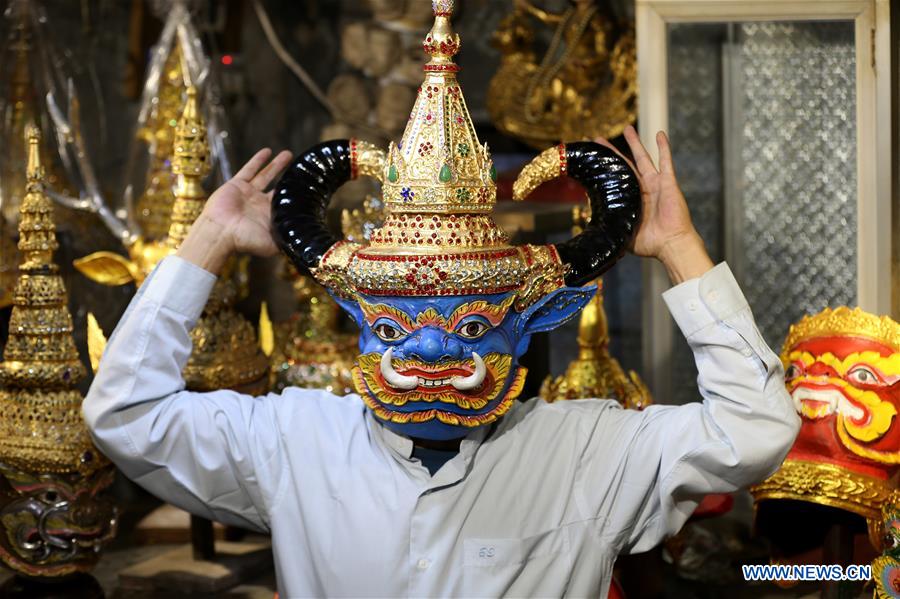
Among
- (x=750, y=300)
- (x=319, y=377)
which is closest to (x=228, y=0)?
(x=319, y=377)

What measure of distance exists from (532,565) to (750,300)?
3.84 ft

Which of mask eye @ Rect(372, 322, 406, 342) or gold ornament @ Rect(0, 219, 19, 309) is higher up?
gold ornament @ Rect(0, 219, 19, 309)

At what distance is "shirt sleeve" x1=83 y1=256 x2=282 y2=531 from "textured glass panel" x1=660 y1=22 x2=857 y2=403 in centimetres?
122

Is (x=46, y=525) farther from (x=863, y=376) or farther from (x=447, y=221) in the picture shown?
(x=863, y=376)

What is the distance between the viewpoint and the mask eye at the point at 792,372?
109 inches

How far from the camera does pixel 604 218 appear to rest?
99.7 inches

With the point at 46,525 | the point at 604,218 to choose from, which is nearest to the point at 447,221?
the point at 604,218

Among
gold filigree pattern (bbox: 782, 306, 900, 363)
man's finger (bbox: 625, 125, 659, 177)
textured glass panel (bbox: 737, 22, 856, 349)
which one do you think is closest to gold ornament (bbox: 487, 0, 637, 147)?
textured glass panel (bbox: 737, 22, 856, 349)

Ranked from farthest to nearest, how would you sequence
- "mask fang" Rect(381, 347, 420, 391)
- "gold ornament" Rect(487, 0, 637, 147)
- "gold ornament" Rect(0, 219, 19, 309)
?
"gold ornament" Rect(487, 0, 637, 147)
"gold ornament" Rect(0, 219, 19, 309)
"mask fang" Rect(381, 347, 420, 391)

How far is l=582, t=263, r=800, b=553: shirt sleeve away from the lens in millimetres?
2348

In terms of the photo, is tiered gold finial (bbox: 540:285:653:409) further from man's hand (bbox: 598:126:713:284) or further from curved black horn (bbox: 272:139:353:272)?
curved black horn (bbox: 272:139:353:272)

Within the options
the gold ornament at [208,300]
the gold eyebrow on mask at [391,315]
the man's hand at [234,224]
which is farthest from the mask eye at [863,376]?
the gold ornament at [208,300]

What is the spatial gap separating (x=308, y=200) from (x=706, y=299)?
0.73 meters

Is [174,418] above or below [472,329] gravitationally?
below
